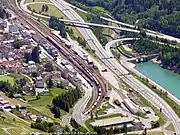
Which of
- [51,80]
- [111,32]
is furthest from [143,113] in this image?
[111,32]

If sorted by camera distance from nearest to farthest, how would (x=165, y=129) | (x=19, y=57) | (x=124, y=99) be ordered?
(x=165, y=129)
(x=124, y=99)
(x=19, y=57)

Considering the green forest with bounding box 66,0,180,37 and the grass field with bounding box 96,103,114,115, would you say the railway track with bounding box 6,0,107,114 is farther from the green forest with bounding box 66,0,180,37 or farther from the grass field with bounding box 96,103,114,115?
the green forest with bounding box 66,0,180,37

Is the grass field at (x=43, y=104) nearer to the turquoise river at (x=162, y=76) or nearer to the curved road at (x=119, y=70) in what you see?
the curved road at (x=119, y=70)

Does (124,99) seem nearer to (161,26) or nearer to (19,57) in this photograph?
(19,57)

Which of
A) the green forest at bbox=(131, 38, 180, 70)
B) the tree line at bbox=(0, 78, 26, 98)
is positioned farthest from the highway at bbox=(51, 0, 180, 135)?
the tree line at bbox=(0, 78, 26, 98)

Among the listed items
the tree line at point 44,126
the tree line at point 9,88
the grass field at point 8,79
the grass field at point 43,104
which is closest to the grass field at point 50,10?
the grass field at point 8,79

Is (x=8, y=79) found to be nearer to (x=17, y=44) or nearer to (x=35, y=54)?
(x=35, y=54)
